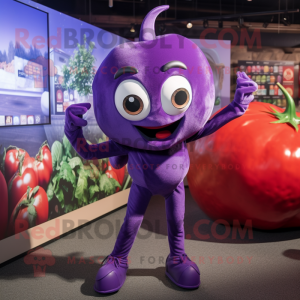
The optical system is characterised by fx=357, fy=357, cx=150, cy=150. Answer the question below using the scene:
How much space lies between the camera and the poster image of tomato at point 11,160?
223 centimetres

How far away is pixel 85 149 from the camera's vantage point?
1748 millimetres

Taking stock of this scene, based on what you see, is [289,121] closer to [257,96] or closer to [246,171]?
[246,171]

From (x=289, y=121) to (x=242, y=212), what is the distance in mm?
734

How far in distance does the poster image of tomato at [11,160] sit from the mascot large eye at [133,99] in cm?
101

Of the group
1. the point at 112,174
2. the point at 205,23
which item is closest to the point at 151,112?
the point at 112,174

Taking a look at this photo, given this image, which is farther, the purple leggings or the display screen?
the display screen

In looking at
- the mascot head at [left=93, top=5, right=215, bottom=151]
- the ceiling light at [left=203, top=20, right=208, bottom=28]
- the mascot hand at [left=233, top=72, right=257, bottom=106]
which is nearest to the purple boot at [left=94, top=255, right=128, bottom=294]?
the mascot head at [left=93, top=5, right=215, bottom=151]

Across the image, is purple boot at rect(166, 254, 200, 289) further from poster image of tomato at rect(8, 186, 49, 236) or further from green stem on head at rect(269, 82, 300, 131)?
green stem on head at rect(269, 82, 300, 131)

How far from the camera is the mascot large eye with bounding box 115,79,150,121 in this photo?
156cm

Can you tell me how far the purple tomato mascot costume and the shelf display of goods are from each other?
4461mm

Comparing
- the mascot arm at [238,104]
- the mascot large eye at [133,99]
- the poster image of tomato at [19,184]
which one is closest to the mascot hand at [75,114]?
the mascot large eye at [133,99]

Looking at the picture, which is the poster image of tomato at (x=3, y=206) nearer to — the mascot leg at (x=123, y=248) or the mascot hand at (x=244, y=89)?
the mascot leg at (x=123, y=248)

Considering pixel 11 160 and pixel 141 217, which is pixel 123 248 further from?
pixel 11 160

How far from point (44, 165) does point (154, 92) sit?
132cm
